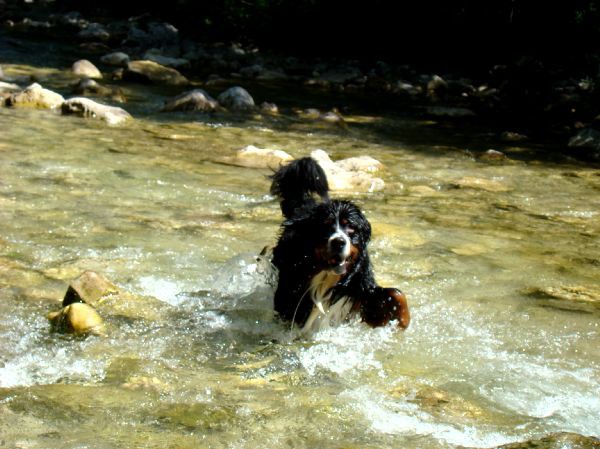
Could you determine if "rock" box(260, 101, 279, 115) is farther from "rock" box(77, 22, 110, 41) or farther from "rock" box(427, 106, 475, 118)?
"rock" box(77, 22, 110, 41)

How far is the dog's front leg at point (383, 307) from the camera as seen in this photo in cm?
462

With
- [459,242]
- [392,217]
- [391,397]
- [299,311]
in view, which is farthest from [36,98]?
[391,397]

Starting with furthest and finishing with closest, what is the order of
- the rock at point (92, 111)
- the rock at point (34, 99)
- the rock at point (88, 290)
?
the rock at point (34, 99) → the rock at point (92, 111) → the rock at point (88, 290)

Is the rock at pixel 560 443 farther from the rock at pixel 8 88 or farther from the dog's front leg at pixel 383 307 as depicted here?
the rock at pixel 8 88

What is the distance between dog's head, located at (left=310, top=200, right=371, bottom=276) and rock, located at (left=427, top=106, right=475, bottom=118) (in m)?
10.2

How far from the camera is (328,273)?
175 inches

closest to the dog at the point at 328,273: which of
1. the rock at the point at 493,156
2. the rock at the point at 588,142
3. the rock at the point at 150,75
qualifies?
the rock at the point at 493,156

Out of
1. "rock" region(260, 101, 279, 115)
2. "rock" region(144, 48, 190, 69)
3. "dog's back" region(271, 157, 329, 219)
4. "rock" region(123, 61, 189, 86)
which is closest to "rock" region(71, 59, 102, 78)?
"rock" region(123, 61, 189, 86)

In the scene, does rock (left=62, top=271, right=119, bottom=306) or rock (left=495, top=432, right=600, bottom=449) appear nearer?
rock (left=495, top=432, right=600, bottom=449)

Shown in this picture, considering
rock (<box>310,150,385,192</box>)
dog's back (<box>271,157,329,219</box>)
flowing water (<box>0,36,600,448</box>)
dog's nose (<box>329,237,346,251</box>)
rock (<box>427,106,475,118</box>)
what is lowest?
flowing water (<box>0,36,600,448</box>)

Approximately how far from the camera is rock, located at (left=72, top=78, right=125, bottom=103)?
42.6 feet

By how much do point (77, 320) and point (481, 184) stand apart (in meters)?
5.68

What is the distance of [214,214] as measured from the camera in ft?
23.0

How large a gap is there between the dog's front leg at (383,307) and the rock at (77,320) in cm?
142
